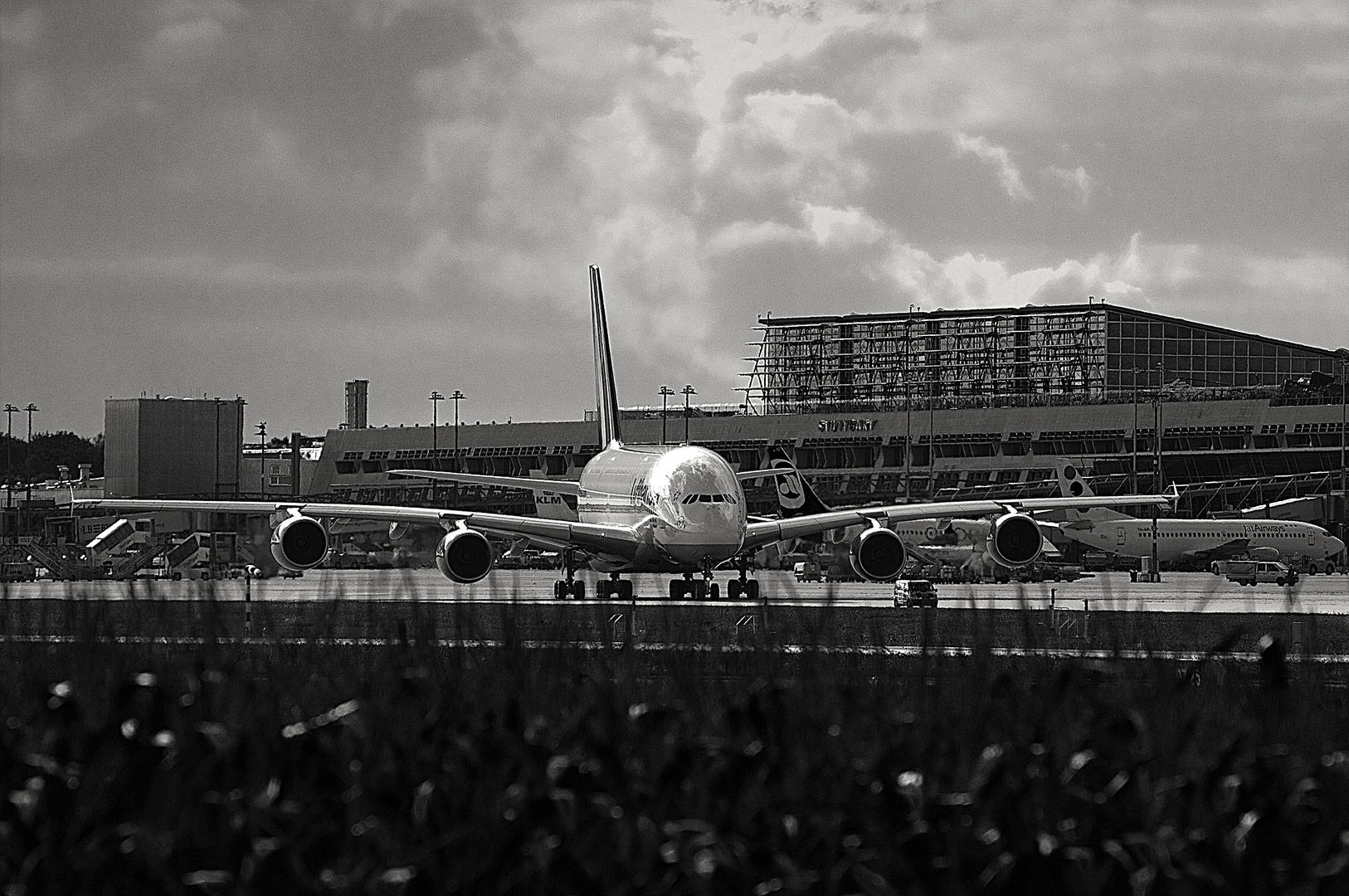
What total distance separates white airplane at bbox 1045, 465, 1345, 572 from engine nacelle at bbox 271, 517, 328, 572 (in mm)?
64764

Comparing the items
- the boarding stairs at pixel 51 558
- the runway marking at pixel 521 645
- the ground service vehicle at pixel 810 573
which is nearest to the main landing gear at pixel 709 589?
the boarding stairs at pixel 51 558

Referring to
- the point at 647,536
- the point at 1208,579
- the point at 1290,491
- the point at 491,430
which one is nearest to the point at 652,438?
the point at 491,430

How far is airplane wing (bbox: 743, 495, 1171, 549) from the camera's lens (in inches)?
2288

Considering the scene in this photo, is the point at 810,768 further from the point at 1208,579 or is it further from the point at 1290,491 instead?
the point at 1290,491

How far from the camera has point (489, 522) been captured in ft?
188

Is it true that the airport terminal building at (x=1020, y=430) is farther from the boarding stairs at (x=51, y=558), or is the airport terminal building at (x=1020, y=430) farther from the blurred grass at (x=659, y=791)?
the blurred grass at (x=659, y=791)

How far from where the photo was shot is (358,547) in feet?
459

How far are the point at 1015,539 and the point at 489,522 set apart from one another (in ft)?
59.9

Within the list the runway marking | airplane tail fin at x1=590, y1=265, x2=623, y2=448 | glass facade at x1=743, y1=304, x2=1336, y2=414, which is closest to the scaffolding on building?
glass facade at x1=743, y1=304, x2=1336, y2=414

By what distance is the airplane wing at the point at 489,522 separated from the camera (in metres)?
54.7

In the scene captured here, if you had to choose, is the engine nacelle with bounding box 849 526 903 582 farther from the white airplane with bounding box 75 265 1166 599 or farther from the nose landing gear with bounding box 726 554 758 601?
the nose landing gear with bounding box 726 554 758 601

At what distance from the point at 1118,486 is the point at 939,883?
5759 inches

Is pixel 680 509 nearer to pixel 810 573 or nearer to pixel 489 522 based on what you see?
pixel 489 522

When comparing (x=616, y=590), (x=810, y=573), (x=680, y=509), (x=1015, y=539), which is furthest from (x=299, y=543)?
(x=810, y=573)
